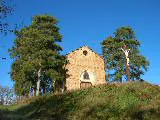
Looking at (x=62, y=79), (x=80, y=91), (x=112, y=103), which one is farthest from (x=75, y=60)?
(x=112, y=103)

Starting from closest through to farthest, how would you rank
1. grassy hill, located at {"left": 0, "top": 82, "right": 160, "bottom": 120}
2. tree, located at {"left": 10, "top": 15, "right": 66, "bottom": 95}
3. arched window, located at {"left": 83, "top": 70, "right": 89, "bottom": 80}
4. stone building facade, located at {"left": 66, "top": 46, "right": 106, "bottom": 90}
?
grassy hill, located at {"left": 0, "top": 82, "right": 160, "bottom": 120} < tree, located at {"left": 10, "top": 15, "right": 66, "bottom": 95} < stone building facade, located at {"left": 66, "top": 46, "right": 106, "bottom": 90} < arched window, located at {"left": 83, "top": 70, "right": 89, "bottom": 80}

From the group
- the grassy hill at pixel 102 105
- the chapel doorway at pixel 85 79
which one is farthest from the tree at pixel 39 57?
the grassy hill at pixel 102 105

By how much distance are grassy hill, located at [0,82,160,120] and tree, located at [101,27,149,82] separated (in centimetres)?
2969

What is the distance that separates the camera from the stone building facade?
164 feet

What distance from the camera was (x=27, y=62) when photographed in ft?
137

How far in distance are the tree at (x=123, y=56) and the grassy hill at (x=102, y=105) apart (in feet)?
97.4

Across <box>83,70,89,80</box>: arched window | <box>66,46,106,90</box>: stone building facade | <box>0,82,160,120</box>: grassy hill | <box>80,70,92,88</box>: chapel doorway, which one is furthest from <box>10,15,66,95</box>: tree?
<box>0,82,160,120</box>: grassy hill

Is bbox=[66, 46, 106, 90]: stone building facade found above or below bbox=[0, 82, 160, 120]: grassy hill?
above

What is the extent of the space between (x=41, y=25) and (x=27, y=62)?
665 cm

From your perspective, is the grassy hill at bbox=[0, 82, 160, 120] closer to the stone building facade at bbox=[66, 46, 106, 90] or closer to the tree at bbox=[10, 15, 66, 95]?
the tree at bbox=[10, 15, 66, 95]

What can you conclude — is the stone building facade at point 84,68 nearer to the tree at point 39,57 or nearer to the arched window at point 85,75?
the arched window at point 85,75

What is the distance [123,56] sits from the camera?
189 feet

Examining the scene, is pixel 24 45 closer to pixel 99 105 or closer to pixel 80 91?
pixel 80 91

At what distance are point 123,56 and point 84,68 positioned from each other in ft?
31.2
